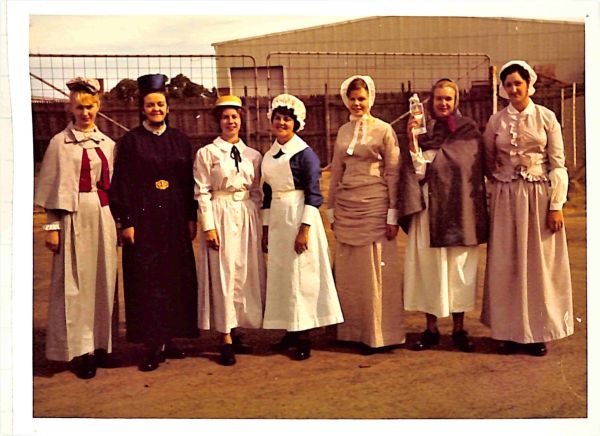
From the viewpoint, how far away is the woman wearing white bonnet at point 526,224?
157 inches

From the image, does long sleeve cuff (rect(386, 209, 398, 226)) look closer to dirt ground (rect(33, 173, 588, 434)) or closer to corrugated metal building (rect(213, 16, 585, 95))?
dirt ground (rect(33, 173, 588, 434))

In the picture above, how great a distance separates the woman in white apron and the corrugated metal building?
18 cm

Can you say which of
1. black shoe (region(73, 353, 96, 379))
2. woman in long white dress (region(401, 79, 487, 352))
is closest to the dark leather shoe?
black shoe (region(73, 353, 96, 379))

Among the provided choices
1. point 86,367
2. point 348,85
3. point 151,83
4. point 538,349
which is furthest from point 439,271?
point 86,367

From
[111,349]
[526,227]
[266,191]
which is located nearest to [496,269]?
[526,227]

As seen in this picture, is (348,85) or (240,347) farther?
(240,347)

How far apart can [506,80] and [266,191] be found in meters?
1.25

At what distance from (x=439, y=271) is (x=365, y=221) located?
16.9 inches

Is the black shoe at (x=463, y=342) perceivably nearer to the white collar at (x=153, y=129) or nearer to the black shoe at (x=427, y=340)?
the black shoe at (x=427, y=340)

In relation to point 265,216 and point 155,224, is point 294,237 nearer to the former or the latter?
point 265,216

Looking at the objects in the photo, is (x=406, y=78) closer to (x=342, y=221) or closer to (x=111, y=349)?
(x=342, y=221)

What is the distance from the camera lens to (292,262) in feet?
13.3

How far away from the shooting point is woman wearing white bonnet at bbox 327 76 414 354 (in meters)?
4.03

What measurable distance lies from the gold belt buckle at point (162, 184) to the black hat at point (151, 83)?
422 mm
